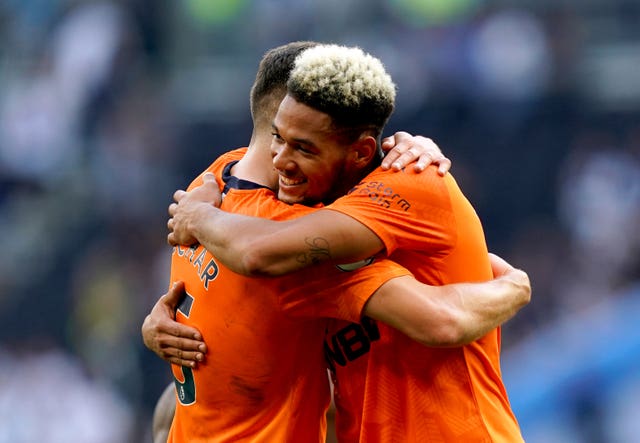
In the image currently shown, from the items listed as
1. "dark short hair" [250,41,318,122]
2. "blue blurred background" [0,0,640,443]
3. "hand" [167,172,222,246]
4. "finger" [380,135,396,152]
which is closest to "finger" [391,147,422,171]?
"finger" [380,135,396,152]

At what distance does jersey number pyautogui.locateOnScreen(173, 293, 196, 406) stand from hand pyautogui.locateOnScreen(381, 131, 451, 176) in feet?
3.21

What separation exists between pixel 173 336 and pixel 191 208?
21.0 inches

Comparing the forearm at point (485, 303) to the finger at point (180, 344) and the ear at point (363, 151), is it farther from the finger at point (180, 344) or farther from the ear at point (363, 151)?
the finger at point (180, 344)

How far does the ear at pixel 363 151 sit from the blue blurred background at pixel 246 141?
6.49m

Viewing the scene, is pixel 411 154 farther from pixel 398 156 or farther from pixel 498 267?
pixel 498 267

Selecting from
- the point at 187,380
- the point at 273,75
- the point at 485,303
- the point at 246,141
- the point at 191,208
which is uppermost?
the point at 273,75

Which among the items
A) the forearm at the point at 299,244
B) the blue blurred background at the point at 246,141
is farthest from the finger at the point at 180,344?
the blue blurred background at the point at 246,141

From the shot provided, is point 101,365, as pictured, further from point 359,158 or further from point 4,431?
point 359,158

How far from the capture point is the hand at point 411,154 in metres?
4.39

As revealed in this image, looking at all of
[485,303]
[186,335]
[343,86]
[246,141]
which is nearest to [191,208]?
[186,335]

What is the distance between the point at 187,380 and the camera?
4711mm

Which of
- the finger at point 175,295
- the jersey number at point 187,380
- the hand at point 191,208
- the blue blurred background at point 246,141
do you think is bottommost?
the blue blurred background at point 246,141

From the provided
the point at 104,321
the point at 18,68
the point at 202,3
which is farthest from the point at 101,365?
the point at 202,3

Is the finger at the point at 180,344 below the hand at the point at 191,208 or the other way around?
below
